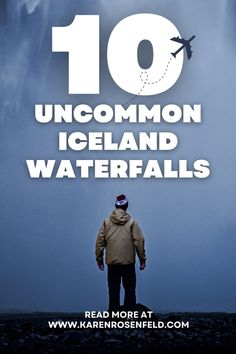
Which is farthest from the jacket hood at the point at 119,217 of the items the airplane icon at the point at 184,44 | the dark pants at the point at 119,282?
the airplane icon at the point at 184,44

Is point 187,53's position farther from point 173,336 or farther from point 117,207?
point 173,336

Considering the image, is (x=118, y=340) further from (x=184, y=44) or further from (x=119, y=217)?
(x=184, y=44)

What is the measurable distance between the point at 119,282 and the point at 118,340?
1194 mm

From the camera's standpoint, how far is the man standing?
10.5 m

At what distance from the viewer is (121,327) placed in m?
10.3

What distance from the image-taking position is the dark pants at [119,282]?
1065cm

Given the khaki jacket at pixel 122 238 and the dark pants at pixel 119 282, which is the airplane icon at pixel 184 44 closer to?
the khaki jacket at pixel 122 238

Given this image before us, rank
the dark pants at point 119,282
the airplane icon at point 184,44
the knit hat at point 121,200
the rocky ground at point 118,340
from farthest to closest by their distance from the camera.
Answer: the airplane icon at point 184,44 → the dark pants at point 119,282 → the knit hat at point 121,200 → the rocky ground at point 118,340

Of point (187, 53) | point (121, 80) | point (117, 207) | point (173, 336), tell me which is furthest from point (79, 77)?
point (173, 336)

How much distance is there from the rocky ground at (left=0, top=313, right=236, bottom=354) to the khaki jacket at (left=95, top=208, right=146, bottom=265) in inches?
34.9

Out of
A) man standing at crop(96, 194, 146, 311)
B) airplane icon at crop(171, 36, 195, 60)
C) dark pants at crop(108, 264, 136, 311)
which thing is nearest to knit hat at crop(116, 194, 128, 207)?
man standing at crop(96, 194, 146, 311)

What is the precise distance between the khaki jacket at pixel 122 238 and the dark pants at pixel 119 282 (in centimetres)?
11

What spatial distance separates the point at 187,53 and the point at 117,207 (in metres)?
3.02

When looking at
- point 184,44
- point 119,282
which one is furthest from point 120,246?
point 184,44
